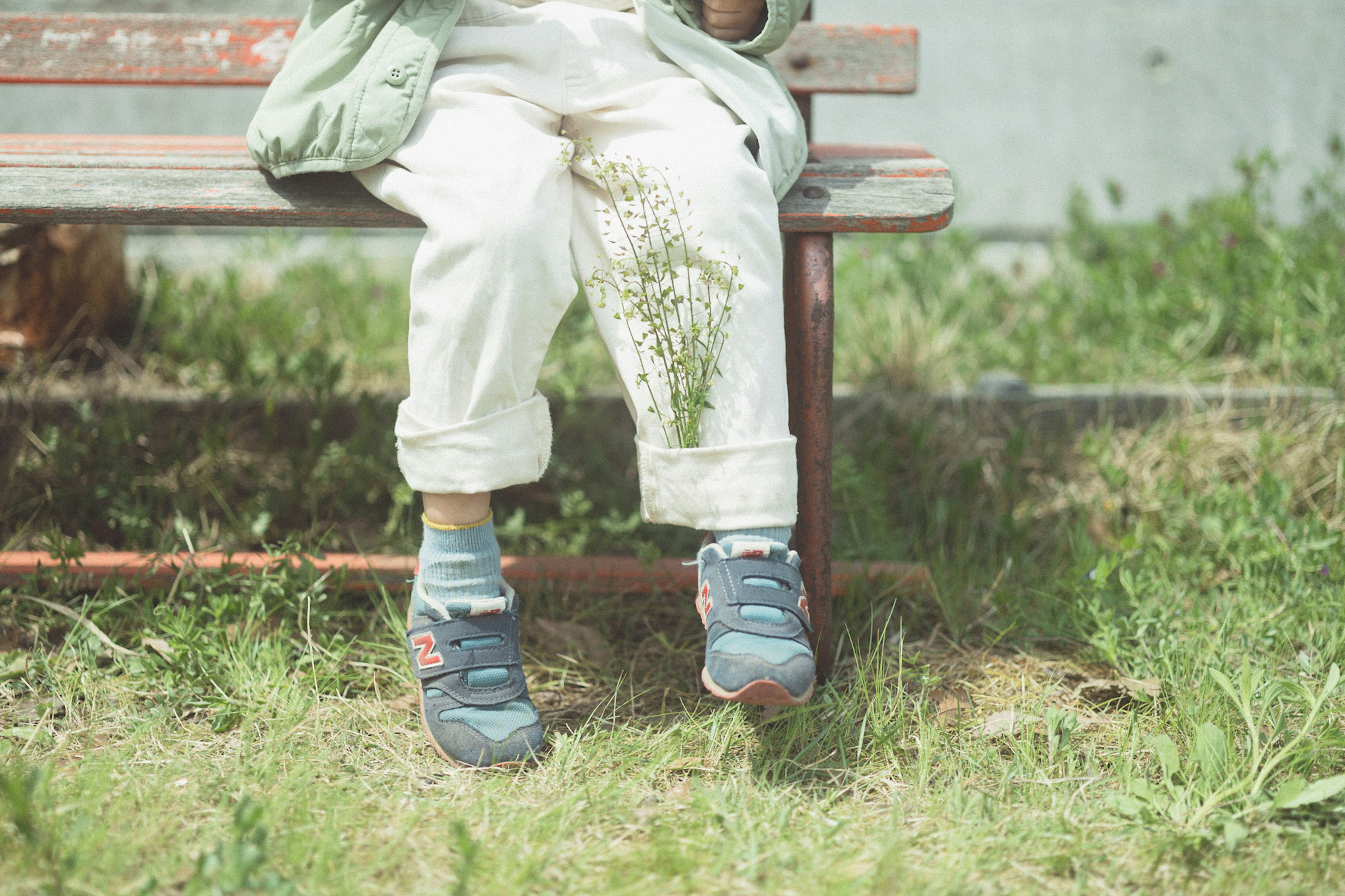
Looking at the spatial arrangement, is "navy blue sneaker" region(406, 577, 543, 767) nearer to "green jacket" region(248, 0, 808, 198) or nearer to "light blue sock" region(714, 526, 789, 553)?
"light blue sock" region(714, 526, 789, 553)

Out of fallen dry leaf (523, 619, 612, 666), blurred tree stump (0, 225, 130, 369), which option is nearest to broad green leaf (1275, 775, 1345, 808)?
fallen dry leaf (523, 619, 612, 666)

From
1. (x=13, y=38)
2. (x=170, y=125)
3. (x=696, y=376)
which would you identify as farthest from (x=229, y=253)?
(x=696, y=376)

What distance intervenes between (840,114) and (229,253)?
2.20 m

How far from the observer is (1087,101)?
11.9 ft

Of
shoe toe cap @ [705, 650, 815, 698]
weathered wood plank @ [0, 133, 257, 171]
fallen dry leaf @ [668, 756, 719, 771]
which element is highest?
weathered wood plank @ [0, 133, 257, 171]

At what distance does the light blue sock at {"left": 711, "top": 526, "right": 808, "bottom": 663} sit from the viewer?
1280 mm

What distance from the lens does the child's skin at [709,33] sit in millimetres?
1434

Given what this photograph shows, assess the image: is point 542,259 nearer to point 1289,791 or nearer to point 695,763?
point 695,763

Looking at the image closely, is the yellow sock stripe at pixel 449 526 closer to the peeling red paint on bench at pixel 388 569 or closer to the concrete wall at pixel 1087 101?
the peeling red paint on bench at pixel 388 569

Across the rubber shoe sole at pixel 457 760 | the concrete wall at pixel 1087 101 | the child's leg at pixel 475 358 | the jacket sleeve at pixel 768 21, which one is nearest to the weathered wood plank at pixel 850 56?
the jacket sleeve at pixel 768 21

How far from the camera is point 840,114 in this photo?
12.1 feet

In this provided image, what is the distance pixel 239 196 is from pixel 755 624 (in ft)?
3.33

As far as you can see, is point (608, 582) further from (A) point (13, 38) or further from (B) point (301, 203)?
(A) point (13, 38)

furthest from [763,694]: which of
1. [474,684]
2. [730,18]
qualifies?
[730,18]
